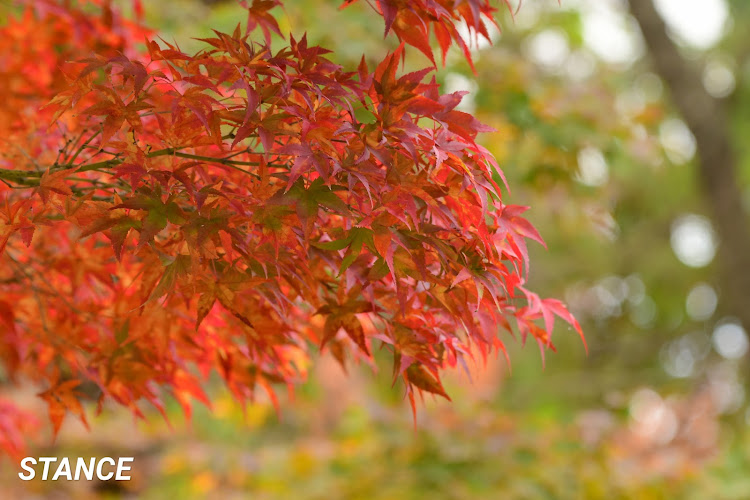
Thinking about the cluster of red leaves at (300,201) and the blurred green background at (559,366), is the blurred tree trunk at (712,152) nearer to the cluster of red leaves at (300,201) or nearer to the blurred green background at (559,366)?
the blurred green background at (559,366)

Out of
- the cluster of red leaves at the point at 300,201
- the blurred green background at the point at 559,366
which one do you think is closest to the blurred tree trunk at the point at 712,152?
the blurred green background at the point at 559,366

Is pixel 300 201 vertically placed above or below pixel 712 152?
below

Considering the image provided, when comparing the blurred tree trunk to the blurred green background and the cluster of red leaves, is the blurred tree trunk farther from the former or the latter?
the cluster of red leaves

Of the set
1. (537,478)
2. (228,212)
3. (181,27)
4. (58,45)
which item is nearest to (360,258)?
(228,212)

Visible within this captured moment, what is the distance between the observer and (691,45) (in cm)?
815

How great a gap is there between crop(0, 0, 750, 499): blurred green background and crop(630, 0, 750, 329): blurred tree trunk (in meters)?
0.11

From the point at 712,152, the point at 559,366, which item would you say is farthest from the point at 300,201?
the point at 559,366

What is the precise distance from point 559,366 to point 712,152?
453cm

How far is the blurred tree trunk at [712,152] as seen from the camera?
4590 mm

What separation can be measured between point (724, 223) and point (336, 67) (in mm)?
4396

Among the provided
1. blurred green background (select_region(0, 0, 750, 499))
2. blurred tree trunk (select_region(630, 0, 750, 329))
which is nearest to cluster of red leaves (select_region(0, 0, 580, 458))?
blurred green background (select_region(0, 0, 750, 499))

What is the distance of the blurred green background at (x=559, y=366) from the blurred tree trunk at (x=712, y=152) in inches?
4.1

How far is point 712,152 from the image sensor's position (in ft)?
15.6

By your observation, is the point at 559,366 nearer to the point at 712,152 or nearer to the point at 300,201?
the point at 712,152
